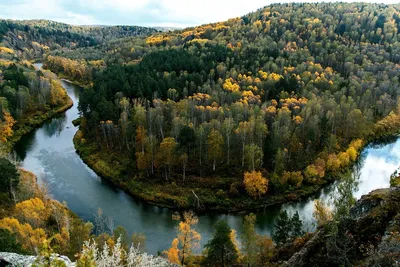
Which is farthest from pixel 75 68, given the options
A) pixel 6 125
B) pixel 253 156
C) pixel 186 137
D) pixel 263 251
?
pixel 263 251

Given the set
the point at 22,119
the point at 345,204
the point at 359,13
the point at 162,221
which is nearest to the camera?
the point at 345,204

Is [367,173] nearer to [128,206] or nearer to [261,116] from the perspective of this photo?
[261,116]

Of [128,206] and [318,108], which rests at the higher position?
[318,108]

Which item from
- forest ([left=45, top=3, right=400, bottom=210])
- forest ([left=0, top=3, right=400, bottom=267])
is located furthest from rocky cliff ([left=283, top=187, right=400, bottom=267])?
forest ([left=45, top=3, right=400, bottom=210])

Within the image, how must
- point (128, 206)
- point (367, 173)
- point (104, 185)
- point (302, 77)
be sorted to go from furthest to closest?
point (302, 77), point (367, 173), point (104, 185), point (128, 206)

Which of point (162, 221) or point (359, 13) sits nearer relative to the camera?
point (162, 221)

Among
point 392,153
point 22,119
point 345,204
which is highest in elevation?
point 345,204

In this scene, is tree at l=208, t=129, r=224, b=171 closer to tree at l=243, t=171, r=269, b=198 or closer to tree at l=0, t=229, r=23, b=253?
tree at l=243, t=171, r=269, b=198

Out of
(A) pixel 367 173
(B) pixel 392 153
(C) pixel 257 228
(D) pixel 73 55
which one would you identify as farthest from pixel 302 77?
(D) pixel 73 55
